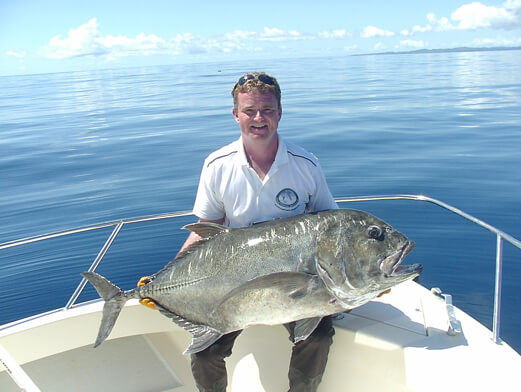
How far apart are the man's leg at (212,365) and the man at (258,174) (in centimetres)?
43

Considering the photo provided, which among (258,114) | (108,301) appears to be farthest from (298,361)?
(258,114)

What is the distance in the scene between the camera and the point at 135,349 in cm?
334

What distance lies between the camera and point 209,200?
9.61ft

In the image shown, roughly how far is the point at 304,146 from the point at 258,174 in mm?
9437

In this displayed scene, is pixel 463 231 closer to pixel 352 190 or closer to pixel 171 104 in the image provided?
pixel 352 190

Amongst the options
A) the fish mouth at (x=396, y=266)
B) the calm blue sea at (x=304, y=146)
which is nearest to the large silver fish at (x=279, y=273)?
the fish mouth at (x=396, y=266)

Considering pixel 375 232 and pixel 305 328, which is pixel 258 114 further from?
pixel 305 328

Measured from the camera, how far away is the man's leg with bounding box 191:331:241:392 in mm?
2504

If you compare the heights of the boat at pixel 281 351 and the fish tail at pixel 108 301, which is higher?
the fish tail at pixel 108 301

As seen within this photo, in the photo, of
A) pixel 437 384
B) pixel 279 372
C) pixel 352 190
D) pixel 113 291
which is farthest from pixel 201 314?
pixel 352 190

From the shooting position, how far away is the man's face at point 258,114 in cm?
276

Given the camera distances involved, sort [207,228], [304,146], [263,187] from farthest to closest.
→ [304,146]
[263,187]
[207,228]

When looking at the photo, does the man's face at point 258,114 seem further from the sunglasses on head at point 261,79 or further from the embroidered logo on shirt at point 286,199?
the embroidered logo on shirt at point 286,199

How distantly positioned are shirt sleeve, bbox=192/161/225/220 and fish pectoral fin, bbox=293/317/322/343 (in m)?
1.05
